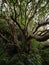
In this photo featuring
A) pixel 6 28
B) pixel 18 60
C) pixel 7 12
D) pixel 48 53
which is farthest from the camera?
pixel 6 28

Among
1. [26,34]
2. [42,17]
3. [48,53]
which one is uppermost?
Result: [42,17]

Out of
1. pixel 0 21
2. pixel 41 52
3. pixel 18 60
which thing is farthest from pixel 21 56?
pixel 0 21

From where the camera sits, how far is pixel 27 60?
9055 mm

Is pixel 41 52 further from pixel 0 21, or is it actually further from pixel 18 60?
pixel 0 21

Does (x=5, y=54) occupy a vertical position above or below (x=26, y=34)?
below

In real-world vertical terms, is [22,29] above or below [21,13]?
below

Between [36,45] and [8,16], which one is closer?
[8,16]

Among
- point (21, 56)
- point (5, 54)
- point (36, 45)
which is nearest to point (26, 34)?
point (21, 56)

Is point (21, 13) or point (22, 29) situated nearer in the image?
point (22, 29)

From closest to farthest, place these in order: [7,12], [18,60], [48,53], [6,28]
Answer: [18,60], [7,12], [48,53], [6,28]

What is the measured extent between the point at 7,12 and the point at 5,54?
8.15 feet

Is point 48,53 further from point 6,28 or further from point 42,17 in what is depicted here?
point 6,28

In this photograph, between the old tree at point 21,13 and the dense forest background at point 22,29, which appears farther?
the old tree at point 21,13

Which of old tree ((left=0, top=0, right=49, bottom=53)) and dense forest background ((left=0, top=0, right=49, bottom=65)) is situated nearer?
dense forest background ((left=0, top=0, right=49, bottom=65))
